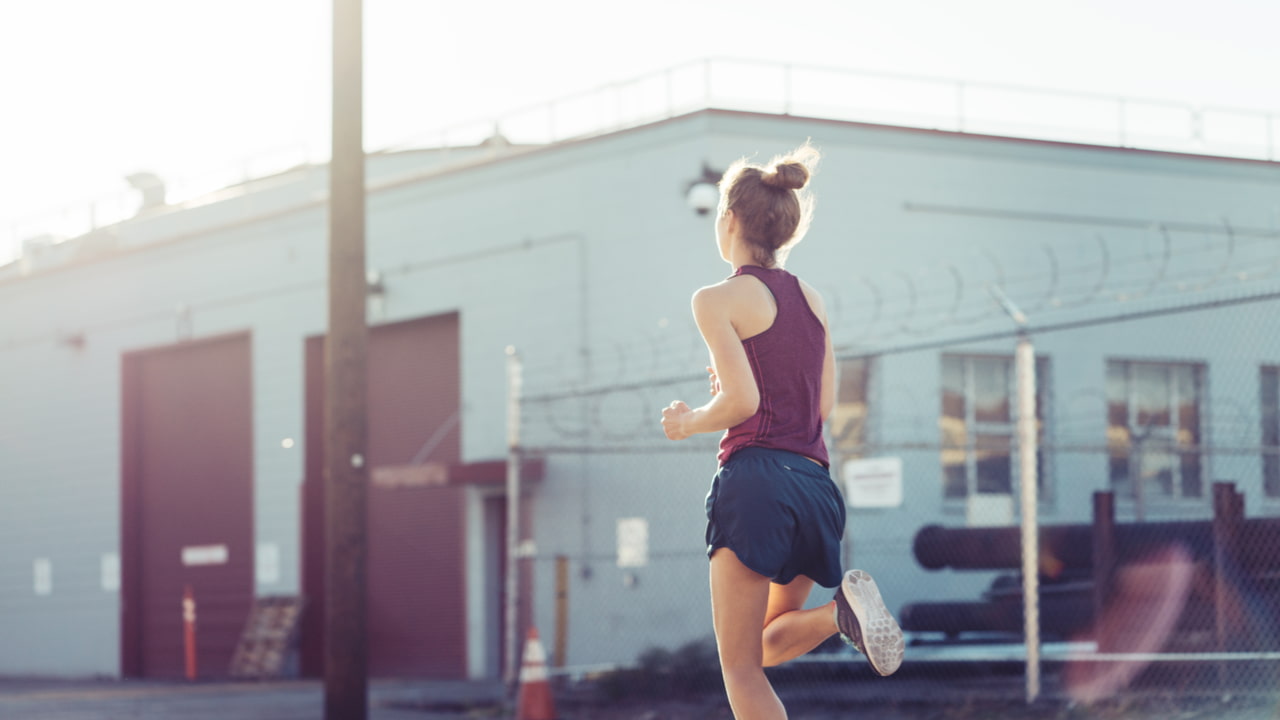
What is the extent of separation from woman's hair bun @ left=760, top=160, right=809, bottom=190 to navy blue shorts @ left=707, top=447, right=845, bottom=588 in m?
0.73

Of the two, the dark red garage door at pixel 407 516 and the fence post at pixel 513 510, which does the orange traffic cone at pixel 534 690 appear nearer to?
the fence post at pixel 513 510

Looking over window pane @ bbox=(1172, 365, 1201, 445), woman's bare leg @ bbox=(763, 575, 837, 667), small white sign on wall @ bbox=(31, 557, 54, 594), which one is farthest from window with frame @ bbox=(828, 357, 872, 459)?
small white sign on wall @ bbox=(31, 557, 54, 594)

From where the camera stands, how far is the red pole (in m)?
19.3

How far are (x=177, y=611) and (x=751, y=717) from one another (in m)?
18.9

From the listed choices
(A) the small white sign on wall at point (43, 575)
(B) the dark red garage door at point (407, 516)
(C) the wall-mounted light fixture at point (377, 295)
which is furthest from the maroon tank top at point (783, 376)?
(A) the small white sign on wall at point (43, 575)

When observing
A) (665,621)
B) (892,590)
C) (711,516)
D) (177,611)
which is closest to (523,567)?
(665,621)

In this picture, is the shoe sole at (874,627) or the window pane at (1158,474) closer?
Answer: the shoe sole at (874,627)

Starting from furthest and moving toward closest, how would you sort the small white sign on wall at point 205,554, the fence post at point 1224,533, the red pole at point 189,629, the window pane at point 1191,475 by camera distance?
the small white sign on wall at point 205,554, the red pole at point 189,629, the window pane at point 1191,475, the fence post at point 1224,533

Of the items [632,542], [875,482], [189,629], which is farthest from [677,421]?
[189,629]

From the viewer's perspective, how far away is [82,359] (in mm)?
23156

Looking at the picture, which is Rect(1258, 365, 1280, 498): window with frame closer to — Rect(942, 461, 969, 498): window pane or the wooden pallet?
Rect(942, 461, 969, 498): window pane

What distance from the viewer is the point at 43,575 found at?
23.4 metres

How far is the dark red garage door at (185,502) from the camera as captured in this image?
20734 millimetres

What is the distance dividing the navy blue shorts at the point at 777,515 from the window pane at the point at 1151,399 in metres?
13.1
